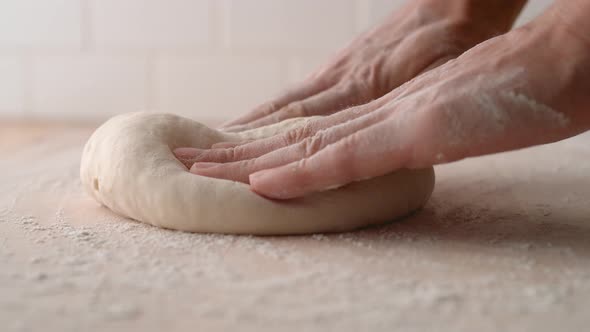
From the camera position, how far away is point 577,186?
1200mm

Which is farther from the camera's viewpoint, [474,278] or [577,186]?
[577,186]

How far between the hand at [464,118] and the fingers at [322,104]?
1.24ft

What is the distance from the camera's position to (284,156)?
0.90m

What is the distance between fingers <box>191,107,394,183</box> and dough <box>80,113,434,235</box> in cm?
2

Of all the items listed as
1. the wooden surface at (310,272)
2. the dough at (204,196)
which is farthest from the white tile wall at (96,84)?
the dough at (204,196)

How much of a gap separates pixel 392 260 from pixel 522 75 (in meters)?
0.29

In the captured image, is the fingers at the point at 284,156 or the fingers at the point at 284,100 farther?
the fingers at the point at 284,100

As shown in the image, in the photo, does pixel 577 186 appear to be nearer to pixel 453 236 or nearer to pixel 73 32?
pixel 453 236

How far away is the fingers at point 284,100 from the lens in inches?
50.7

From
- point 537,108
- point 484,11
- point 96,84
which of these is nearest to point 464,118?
point 537,108

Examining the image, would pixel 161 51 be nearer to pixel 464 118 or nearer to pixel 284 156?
pixel 284 156

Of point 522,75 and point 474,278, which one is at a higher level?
point 522,75

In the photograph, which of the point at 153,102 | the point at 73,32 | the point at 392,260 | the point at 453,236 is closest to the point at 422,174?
the point at 453,236

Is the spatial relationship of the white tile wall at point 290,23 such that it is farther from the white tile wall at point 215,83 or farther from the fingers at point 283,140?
the fingers at point 283,140
